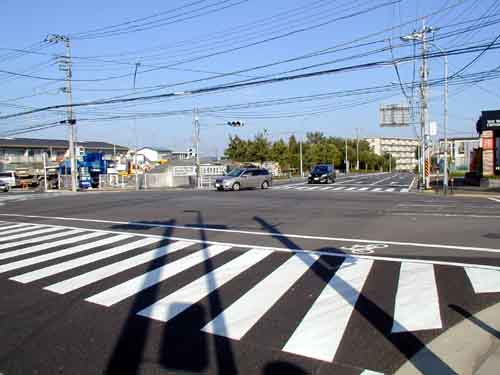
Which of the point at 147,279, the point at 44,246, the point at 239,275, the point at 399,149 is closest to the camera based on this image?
the point at 147,279

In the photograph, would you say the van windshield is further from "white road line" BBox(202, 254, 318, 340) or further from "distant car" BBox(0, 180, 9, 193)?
"white road line" BBox(202, 254, 318, 340)

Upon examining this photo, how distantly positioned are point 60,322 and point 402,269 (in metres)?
5.67

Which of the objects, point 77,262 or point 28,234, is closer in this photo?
point 77,262

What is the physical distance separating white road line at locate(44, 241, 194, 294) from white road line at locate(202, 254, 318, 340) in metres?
2.81

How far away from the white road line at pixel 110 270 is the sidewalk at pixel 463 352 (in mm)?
5217

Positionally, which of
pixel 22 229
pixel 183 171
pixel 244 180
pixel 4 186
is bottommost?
pixel 22 229

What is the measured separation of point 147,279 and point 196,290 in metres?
1.16

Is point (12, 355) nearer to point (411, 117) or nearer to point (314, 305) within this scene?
point (314, 305)

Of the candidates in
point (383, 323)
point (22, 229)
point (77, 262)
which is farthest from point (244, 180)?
point (383, 323)

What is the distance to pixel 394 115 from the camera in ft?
117

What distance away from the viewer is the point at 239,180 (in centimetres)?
3350

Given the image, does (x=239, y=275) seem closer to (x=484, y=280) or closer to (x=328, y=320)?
(x=328, y=320)

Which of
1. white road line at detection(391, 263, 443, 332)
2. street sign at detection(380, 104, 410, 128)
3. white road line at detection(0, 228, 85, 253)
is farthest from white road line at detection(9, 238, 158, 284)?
street sign at detection(380, 104, 410, 128)

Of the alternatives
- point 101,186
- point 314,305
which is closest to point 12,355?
point 314,305
